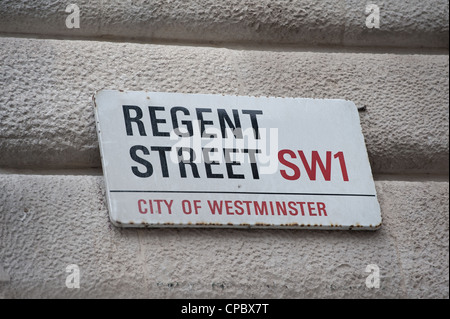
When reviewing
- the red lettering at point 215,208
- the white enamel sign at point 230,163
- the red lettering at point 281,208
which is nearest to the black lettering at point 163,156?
the white enamel sign at point 230,163

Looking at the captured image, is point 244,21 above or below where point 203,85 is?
above

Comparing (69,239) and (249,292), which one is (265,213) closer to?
(249,292)

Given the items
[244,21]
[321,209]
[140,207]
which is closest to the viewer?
[140,207]

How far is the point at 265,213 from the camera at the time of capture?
5.72 ft

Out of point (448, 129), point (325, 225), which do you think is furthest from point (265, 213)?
point (448, 129)

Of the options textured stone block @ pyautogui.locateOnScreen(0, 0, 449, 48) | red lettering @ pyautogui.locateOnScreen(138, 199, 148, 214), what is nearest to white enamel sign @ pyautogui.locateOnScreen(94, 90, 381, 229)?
red lettering @ pyautogui.locateOnScreen(138, 199, 148, 214)

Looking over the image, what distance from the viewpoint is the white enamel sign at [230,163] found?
1700 mm

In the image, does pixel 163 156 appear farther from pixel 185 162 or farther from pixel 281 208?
pixel 281 208

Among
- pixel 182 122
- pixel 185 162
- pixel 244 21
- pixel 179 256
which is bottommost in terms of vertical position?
pixel 179 256

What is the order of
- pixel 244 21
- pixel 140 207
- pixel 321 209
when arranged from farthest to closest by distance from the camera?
pixel 244 21
pixel 321 209
pixel 140 207

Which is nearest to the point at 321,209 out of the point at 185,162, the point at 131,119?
the point at 185,162

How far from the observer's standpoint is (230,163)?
176cm

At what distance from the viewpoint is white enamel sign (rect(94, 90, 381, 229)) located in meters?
1.70

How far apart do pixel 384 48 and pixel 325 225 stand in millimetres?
565
